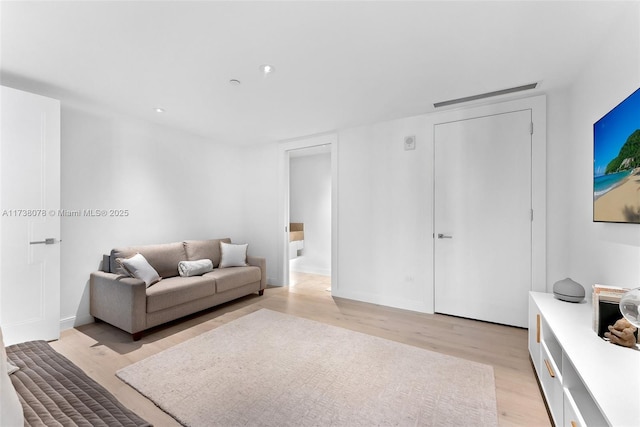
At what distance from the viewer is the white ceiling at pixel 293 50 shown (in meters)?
1.70

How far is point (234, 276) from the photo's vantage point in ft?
12.4

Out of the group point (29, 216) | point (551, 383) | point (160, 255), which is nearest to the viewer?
point (551, 383)

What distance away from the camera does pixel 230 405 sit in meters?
1.81

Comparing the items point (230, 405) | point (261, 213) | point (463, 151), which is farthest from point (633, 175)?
point (261, 213)

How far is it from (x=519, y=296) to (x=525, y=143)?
1654 millimetres

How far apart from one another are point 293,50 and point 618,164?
228 centimetres

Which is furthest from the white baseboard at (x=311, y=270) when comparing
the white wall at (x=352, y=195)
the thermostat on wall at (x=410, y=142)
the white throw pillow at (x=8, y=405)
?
the white throw pillow at (x=8, y=405)

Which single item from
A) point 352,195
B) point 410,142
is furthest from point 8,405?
point 410,142

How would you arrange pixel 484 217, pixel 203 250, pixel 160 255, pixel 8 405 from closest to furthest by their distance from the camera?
pixel 8 405
pixel 484 217
pixel 160 255
pixel 203 250

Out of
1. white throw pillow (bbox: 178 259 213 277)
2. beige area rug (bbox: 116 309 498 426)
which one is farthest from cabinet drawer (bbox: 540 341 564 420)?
white throw pillow (bbox: 178 259 213 277)

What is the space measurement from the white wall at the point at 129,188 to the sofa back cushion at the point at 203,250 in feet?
1.15

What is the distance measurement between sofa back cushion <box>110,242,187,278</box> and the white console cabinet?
3.88 m

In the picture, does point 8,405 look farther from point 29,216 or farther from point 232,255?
point 232,255

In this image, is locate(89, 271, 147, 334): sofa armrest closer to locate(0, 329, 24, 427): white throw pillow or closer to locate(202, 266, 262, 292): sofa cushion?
locate(202, 266, 262, 292): sofa cushion
